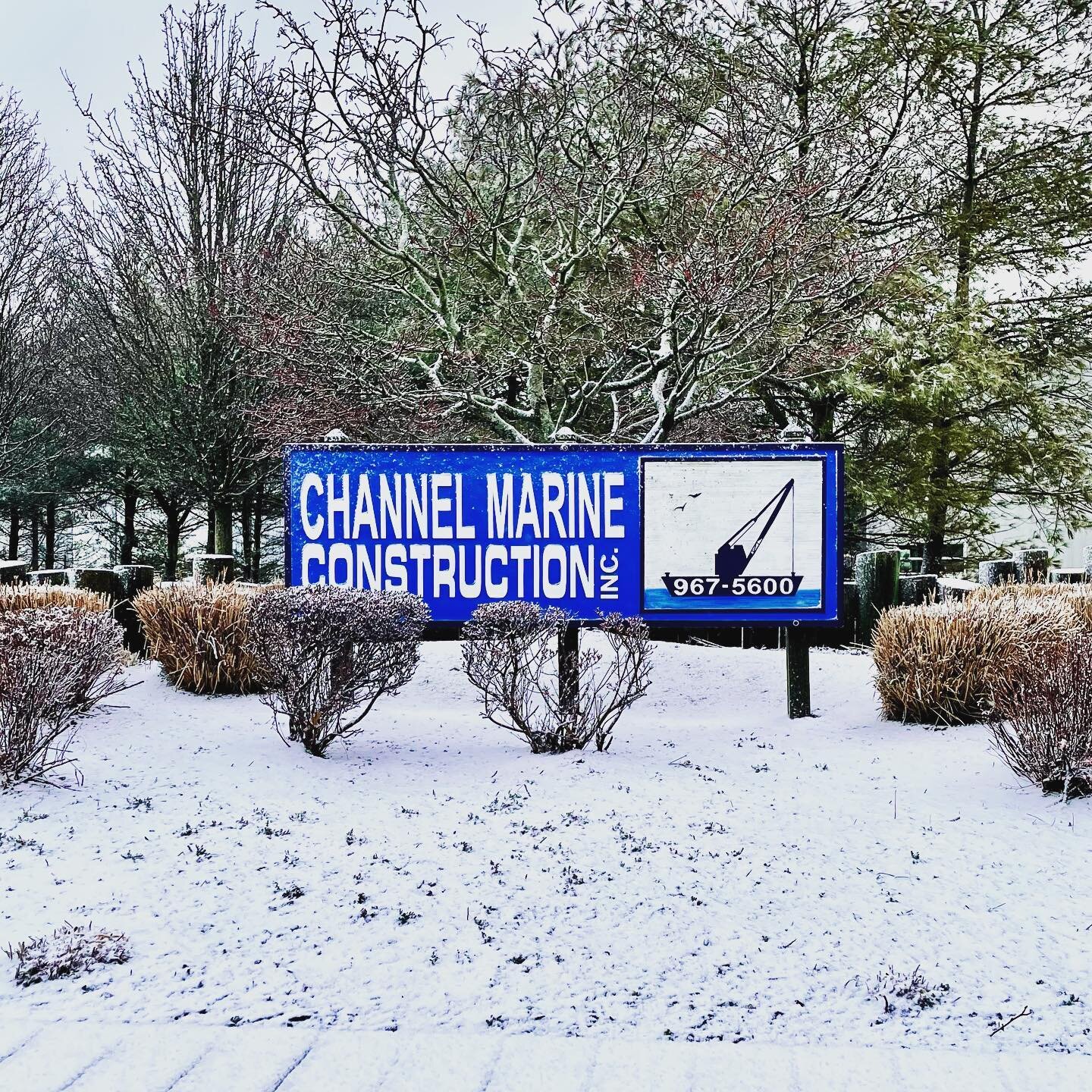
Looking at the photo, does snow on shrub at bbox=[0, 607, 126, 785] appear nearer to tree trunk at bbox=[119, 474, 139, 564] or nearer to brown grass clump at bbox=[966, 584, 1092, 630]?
brown grass clump at bbox=[966, 584, 1092, 630]

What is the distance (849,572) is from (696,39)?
844cm

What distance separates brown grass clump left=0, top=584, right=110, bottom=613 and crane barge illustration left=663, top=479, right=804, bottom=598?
455 centimetres

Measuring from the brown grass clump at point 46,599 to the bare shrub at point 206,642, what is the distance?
0.57 metres

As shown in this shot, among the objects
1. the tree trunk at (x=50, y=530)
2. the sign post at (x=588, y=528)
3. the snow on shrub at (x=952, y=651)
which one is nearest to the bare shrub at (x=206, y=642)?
the sign post at (x=588, y=528)

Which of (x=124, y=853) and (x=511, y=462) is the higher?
(x=511, y=462)

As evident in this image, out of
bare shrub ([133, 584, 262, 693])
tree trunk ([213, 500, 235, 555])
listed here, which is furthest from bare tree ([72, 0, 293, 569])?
bare shrub ([133, 584, 262, 693])

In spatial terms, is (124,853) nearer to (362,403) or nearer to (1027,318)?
(362,403)

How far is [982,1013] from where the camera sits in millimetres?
2871

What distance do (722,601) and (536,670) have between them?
1.97m

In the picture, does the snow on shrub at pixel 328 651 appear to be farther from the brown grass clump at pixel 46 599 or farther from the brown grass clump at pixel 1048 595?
the brown grass clump at pixel 1048 595

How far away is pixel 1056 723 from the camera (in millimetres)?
4848

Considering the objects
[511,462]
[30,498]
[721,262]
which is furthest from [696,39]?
[30,498]

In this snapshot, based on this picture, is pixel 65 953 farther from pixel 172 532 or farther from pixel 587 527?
pixel 172 532

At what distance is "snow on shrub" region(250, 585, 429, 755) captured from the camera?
5273 mm
